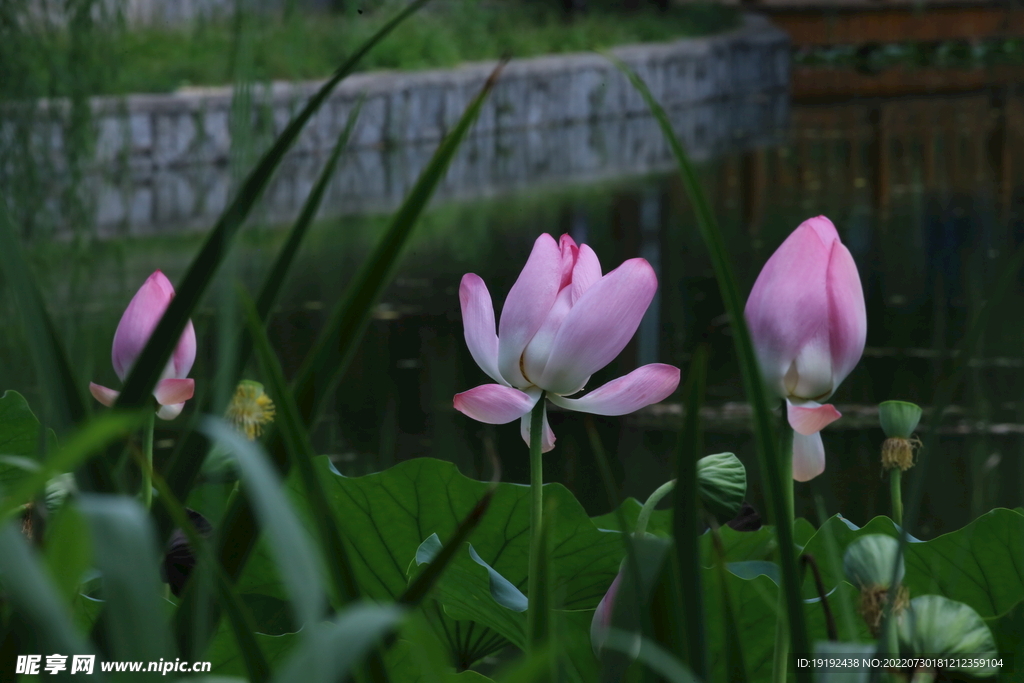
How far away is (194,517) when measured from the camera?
0.80 meters

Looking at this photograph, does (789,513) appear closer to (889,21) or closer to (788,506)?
(788,506)

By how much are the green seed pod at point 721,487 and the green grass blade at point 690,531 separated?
6.2 inches

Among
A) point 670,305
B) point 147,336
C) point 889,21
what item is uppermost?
point 889,21

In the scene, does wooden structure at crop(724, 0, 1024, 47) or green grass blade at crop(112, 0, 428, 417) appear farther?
wooden structure at crop(724, 0, 1024, 47)

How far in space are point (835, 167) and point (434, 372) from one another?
4.51m

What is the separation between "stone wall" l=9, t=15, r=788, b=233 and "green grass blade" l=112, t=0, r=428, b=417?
11.1 feet

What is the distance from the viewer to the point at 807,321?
1.77 ft

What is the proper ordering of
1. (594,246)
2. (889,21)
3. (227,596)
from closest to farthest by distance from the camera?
(227,596) → (594,246) → (889,21)

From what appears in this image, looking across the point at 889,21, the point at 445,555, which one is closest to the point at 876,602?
the point at 445,555

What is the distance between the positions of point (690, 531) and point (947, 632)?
0.15 m

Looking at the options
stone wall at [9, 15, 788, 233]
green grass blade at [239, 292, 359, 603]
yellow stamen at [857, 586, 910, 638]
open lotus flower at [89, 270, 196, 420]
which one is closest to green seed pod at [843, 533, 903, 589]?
yellow stamen at [857, 586, 910, 638]

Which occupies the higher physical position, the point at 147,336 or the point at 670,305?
the point at 147,336

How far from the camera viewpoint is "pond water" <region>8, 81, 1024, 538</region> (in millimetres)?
2086

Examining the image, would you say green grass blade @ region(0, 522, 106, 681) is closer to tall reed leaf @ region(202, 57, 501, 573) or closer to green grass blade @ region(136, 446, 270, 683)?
green grass blade @ region(136, 446, 270, 683)
